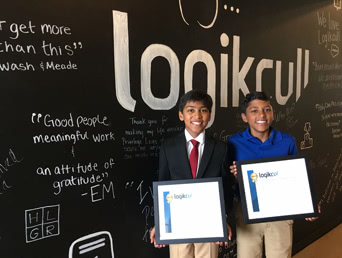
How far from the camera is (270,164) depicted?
1.56 metres

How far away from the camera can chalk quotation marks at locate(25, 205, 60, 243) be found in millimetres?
1436

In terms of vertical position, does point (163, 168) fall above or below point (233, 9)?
below

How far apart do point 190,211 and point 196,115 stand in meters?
0.49

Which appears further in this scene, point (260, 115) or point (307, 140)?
point (307, 140)

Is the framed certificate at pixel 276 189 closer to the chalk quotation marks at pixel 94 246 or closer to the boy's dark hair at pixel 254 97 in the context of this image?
the boy's dark hair at pixel 254 97

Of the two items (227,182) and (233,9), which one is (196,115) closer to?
(227,182)

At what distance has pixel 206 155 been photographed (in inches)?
63.1

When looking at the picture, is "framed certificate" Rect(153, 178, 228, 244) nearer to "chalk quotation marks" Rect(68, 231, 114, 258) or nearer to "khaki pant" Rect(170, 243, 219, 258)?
"khaki pant" Rect(170, 243, 219, 258)

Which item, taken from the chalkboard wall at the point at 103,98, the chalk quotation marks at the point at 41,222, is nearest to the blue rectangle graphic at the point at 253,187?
the chalkboard wall at the point at 103,98

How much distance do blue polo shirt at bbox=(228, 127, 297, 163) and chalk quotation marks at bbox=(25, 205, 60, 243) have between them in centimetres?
99

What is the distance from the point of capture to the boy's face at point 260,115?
5.45ft

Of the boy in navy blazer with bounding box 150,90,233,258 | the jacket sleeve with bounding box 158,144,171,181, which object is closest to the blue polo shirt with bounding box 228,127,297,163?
the boy in navy blazer with bounding box 150,90,233,258

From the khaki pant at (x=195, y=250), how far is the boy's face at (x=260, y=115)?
2.28 feet

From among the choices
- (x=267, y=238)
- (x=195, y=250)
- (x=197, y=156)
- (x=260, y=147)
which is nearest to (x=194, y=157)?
(x=197, y=156)
